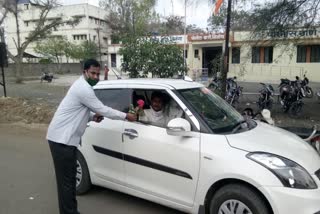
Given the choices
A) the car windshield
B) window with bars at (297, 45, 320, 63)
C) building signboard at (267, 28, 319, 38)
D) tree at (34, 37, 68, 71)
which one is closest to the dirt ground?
the car windshield

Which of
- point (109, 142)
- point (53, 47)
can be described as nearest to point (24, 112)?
point (109, 142)

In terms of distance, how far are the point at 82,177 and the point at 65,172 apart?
976 millimetres

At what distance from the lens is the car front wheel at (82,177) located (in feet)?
15.2

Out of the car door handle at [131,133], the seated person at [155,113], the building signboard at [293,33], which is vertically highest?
the building signboard at [293,33]

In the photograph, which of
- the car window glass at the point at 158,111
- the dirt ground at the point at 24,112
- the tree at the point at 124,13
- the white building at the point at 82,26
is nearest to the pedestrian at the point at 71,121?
the car window glass at the point at 158,111

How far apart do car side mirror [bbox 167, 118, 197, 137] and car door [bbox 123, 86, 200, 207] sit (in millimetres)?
64

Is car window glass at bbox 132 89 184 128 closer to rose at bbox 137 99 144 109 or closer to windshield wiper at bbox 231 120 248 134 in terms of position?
rose at bbox 137 99 144 109

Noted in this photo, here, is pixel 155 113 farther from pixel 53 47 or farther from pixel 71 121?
pixel 53 47

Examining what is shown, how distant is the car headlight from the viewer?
3094 millimetres

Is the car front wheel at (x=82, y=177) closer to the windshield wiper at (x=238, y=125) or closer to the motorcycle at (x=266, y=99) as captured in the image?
the windshield wiper at (x=238, y=125)

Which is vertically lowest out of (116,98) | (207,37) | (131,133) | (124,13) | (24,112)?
(24,112)

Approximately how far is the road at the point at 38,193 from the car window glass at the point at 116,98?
1278 mm

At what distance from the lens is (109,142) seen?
430 centimetres

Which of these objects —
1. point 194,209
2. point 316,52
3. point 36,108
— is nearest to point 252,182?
point 194,209
